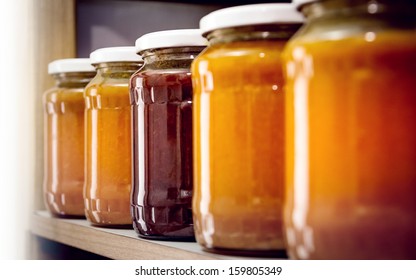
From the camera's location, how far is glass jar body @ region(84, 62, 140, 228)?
0.87 m

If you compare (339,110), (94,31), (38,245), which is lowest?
(38,245)

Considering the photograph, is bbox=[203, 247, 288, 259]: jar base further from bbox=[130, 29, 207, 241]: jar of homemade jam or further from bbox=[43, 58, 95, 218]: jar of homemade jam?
bbox=[43, 58, 95, 218]: jar of homemade jam

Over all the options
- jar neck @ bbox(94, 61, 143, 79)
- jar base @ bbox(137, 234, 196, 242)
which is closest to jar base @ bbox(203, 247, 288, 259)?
jar base @ bbox(137, 234, 196, 242)

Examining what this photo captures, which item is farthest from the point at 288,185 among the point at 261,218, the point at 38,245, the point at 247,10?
the point at 38,245

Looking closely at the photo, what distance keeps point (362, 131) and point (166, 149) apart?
11.9 inches

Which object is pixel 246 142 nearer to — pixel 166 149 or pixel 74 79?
pixel 166 149

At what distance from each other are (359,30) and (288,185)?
0.13 m

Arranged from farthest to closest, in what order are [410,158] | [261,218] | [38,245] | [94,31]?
[94,31] → [38,245] → [261,218] → [410,158]

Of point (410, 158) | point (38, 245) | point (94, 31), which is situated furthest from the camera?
point (94, 31)

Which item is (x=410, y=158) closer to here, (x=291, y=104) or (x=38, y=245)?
(x=291, y=104)

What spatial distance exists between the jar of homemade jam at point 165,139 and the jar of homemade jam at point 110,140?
0.28 feet

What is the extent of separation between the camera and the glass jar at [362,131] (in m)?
0.48

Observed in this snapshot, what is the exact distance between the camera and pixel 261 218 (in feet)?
1.92

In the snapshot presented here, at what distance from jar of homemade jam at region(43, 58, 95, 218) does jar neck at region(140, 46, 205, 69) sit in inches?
10.2
